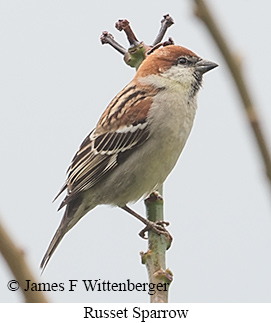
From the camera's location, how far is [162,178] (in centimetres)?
448

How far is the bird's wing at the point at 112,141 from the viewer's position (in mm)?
4672

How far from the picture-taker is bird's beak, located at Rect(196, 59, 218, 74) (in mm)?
4770

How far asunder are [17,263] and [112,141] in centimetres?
382

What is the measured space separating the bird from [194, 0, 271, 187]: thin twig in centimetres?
352

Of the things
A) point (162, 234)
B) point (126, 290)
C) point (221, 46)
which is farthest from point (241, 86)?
point (162, 234)

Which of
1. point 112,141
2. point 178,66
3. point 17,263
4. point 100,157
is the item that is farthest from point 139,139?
point 17,263

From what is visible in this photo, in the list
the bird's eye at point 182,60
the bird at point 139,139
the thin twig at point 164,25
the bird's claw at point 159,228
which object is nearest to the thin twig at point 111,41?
the thin twig at point 164,25

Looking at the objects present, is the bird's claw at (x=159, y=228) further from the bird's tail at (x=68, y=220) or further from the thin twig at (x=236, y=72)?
the thin twig at (x=236, y=72)

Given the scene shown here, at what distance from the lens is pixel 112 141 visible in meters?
4.75

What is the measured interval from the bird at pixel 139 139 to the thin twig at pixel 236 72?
352 centimetres

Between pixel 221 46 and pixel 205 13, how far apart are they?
6 centimetres

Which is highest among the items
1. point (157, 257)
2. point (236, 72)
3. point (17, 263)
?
point (236, 72)

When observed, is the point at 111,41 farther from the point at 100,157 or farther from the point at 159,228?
the point at 159,228

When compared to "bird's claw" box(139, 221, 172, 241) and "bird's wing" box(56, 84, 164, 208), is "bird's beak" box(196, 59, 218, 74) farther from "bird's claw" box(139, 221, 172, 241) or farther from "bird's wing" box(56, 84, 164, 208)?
"bird's claw" box(139, 221, 172, 241)
